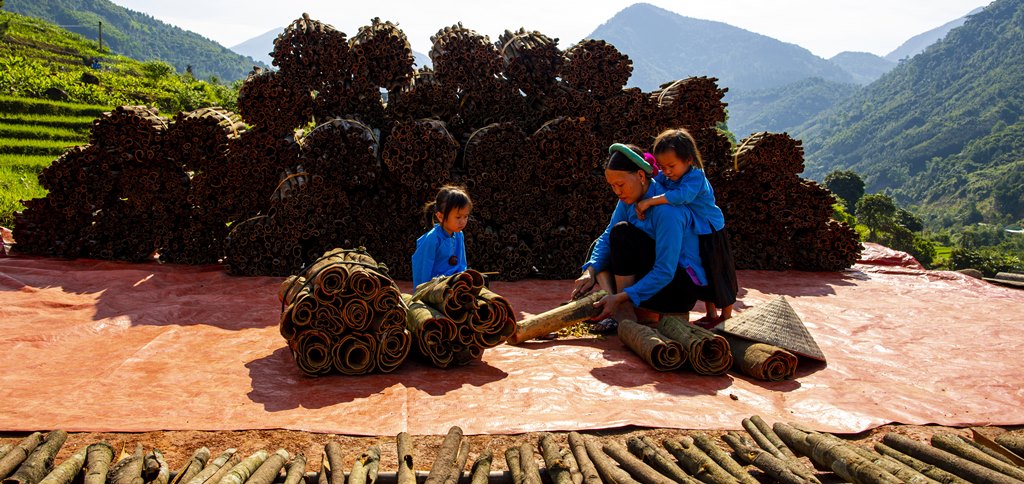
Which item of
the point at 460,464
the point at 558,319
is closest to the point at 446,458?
the point at 460,464

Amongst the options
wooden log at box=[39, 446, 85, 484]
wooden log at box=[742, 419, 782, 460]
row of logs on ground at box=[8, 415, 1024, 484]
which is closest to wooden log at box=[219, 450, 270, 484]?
row of logs on ground at box=[8, 415, 1024, 484]

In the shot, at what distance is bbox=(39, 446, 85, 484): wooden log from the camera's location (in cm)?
277

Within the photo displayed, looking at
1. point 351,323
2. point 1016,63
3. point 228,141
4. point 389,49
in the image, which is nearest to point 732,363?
point 351,323

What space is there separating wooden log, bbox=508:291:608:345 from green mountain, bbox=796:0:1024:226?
212 feet

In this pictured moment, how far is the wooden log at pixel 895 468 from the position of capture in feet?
9.66

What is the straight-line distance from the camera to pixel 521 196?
26.5ft

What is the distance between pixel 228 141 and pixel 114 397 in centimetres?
455

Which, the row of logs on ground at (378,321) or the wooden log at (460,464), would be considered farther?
the row of logs on ground at (378,321)

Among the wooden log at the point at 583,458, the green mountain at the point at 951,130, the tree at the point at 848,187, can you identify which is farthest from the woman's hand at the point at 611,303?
the green mountain at the point at 951,130

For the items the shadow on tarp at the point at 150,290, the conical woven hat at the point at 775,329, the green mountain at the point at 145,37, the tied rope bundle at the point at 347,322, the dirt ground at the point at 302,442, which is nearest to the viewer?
the dirt ground at the point at 302,442

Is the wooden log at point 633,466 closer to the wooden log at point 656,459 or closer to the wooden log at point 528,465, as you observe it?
the wooden log at point 656,459

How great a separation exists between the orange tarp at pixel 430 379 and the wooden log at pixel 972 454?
13.0 inches

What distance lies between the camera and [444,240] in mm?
5133

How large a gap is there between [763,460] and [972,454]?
107 centimetres
